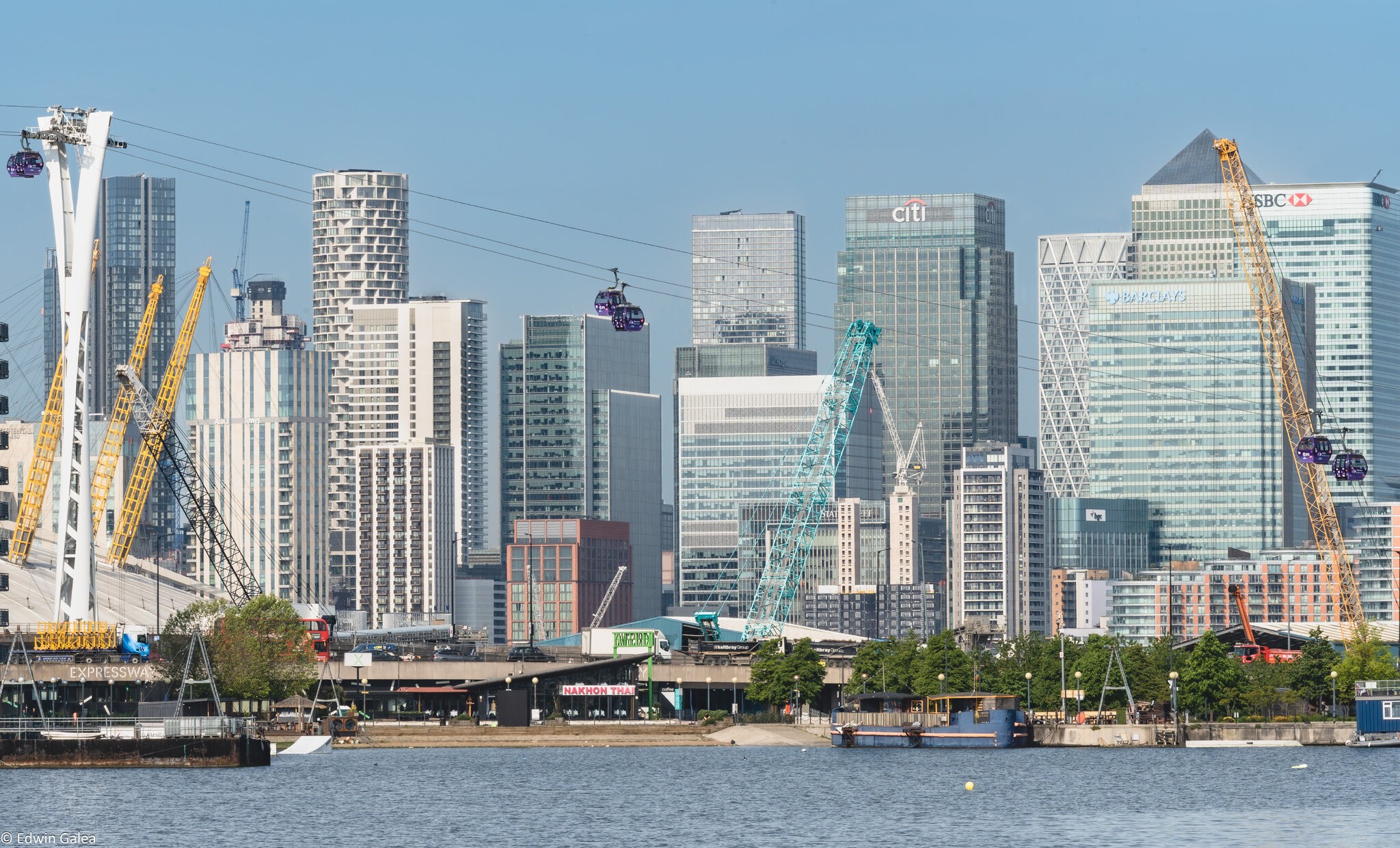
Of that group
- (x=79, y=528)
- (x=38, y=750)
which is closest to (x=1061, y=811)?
(x=38, y=750)

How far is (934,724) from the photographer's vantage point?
19012cm

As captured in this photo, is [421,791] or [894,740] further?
[894,740]

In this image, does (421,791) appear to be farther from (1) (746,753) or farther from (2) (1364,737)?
(2) (1364,737)

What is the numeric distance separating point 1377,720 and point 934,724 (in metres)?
32.5

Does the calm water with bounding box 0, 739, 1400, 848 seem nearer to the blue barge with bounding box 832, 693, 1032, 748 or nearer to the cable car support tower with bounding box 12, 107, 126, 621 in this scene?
the blue barge with bounding box 832, 693, 1032, 748

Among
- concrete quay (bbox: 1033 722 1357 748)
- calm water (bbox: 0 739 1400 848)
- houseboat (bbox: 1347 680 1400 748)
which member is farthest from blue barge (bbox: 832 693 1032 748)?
houseboat (bbox: 1347 680 1400 748)

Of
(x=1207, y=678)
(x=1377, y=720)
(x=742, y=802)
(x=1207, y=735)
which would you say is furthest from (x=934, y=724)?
(x=742, y=802)

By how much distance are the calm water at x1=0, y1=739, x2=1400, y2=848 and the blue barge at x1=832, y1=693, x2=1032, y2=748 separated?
36.4ft

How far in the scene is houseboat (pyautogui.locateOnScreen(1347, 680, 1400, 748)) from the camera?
181500 millimetres

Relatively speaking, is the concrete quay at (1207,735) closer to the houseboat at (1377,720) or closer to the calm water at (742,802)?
the houseboat at (1377,720)

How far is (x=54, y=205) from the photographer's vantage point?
185m

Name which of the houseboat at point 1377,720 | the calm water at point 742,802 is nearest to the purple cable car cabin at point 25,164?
the calm water at point 742,802

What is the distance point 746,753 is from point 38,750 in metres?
57.2

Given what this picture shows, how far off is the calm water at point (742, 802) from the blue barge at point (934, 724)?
1109 centimetres
